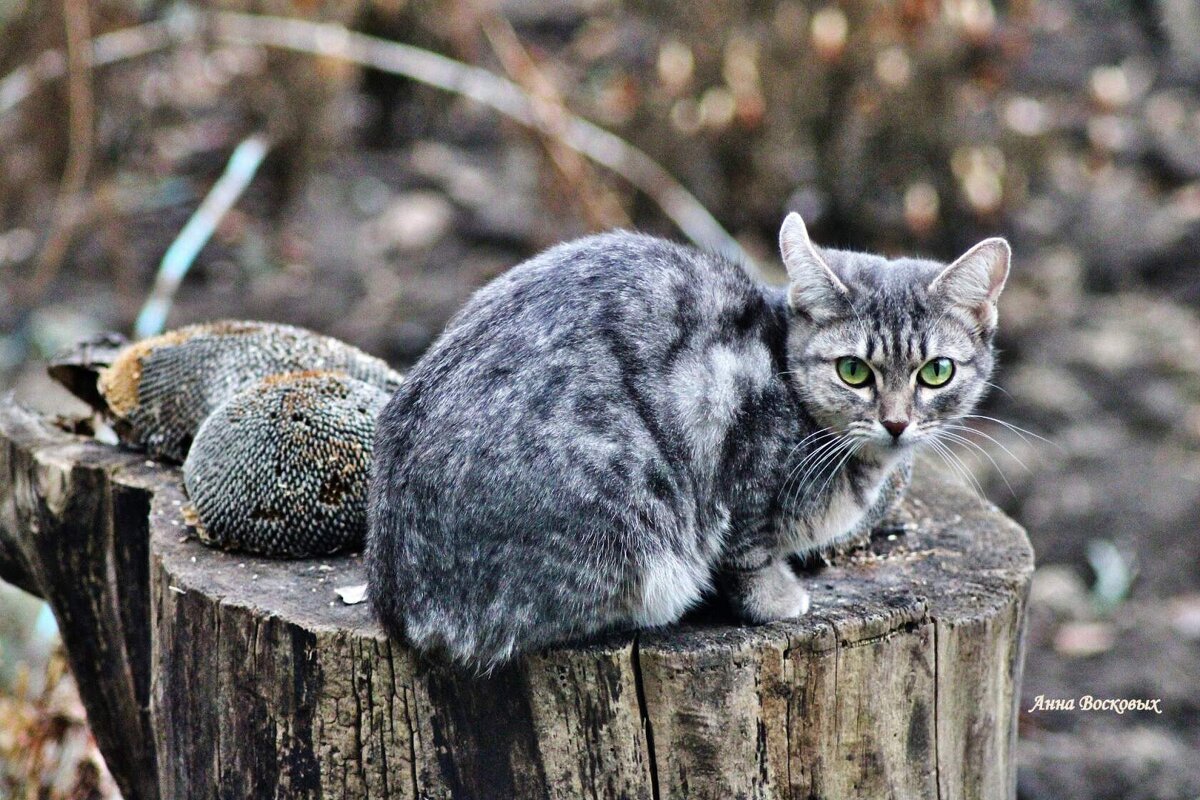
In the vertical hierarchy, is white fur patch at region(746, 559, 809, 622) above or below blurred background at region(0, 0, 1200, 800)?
below

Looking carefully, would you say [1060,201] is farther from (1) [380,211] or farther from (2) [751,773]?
(2) [751,773]

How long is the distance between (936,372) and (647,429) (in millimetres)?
684

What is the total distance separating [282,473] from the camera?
10.2 ft

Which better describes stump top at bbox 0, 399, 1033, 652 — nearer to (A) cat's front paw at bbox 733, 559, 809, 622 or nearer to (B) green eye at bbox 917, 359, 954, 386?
(A) cat's front paw at bbox 733, 559, 809, 622

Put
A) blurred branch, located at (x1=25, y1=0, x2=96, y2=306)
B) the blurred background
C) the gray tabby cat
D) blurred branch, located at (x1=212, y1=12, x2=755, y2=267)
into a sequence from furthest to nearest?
blurred branch, located at (x1=212, y1=12, x2=755, y2=267) → the blurred background → blurred branch, located at (x1=25, y1=0, x2=96, y2=306) → the gray tabby cat

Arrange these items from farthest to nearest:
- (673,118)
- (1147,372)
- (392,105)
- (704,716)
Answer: (392,105), (673,118), (1147,372), (704,716)

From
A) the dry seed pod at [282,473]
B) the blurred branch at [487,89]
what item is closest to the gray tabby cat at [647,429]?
the dry seed pod at [282,473]

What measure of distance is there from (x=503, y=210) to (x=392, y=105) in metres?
1.20

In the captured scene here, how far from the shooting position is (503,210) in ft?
24.2

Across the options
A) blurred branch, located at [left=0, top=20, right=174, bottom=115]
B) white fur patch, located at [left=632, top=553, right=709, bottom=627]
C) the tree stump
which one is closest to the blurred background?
blurred branch, located at [left=0, top=20, right=174, bottom=115]

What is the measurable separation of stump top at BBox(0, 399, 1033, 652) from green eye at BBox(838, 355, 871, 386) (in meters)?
0.48

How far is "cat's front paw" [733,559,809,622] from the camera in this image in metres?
2.85

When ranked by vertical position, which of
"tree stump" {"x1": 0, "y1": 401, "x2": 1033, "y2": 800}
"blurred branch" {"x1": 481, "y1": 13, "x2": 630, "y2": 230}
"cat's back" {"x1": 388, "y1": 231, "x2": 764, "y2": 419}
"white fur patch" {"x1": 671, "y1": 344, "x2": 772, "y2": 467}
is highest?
"blurred branch" {"x1": 481, "y1": 13, "x2": 630, "y2": 230}

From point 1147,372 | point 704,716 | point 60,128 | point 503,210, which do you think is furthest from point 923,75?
point 704,716
